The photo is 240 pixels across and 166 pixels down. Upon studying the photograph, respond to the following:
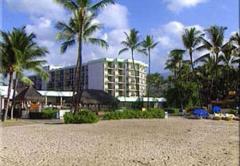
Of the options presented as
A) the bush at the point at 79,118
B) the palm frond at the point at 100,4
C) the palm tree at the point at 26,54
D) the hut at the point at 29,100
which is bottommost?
the bush at the point at 79,118

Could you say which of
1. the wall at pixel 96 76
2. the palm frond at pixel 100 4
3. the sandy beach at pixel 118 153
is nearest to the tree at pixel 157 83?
the wall at pixel 96 76

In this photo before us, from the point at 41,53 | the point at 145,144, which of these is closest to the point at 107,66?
the point at 41,53

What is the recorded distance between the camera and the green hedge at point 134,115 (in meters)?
28.3

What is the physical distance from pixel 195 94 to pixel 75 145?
124 feet

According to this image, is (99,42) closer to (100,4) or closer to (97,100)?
(100,4)

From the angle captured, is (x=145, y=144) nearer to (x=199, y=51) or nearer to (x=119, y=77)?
(x=199, y=51)

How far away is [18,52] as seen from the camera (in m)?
27.3

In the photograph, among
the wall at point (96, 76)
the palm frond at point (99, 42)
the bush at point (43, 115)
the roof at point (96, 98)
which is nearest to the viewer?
the palm frond at point (99, 42)

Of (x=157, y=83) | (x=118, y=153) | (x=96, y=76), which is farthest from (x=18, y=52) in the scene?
(x=96, y=76)

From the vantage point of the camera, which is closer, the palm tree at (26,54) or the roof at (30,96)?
the palm tree at (26,54)

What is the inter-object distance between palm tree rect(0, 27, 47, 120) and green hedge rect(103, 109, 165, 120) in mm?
6935

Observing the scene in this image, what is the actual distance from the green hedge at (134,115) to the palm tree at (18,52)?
6.93 meters

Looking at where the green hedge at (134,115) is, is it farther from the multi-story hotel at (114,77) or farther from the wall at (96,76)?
the wall at (96,76)

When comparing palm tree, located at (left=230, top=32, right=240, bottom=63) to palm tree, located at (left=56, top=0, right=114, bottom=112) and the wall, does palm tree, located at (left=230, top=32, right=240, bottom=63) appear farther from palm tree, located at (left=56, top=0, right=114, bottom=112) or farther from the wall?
the wall
